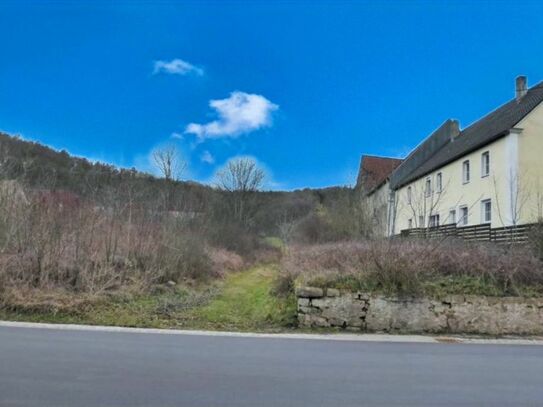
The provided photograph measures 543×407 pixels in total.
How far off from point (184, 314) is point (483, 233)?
14.2 meters

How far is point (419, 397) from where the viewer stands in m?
4.89

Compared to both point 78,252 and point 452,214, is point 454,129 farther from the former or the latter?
point 78,252

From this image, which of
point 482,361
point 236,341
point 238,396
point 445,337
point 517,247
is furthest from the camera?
point 517,247

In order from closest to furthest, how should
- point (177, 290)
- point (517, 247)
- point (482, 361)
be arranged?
point (482, 361)
point (517, 247)
point (177, 290)

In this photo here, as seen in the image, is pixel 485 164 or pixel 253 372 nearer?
pixel 253 372

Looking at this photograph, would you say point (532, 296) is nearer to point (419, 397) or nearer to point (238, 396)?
point (419, 397)

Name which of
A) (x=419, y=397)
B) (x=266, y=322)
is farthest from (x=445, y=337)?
(x=419, y=397)

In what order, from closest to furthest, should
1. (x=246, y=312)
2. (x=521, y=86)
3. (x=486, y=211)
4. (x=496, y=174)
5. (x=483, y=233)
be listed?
(x=246, y=312), (x=483, y=233), (x=496, y=174), (x=486, y=211), (x=521, y=86)

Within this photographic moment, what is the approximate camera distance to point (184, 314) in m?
10.7

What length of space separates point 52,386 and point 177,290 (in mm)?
9325

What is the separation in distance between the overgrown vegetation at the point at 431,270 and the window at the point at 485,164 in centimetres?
1448

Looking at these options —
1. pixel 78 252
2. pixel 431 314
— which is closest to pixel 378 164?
pixel 431 314

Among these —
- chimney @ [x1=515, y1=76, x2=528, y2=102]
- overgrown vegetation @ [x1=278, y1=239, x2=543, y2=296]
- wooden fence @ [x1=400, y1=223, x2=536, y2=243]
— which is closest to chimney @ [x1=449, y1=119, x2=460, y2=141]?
chimney @ [x1=515, y1=76, x2=528, y2=102]

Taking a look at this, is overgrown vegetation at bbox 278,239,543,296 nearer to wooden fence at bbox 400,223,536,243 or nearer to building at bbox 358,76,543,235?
wooden fence at bbox 400,223,536,243
